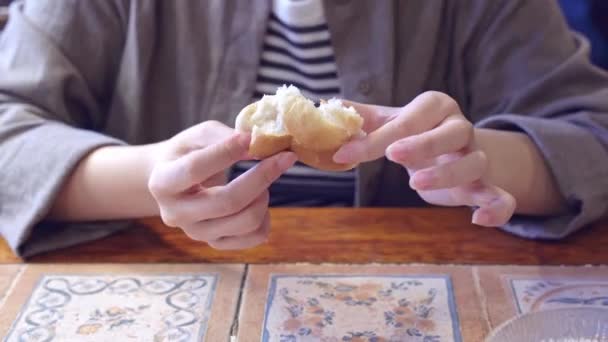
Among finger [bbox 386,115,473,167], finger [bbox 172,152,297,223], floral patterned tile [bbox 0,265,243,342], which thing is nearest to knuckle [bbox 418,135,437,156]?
finger [bbox 386,115,473,167]

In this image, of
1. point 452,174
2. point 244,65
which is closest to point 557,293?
point 452,174

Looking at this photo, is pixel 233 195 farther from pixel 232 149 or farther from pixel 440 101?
pixel 440 101

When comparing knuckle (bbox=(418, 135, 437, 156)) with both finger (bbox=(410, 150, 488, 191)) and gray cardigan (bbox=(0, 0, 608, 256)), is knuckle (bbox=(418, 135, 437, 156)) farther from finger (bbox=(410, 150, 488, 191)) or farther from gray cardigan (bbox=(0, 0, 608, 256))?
gray cardigan (bbox=(0, 0, 608, 256))

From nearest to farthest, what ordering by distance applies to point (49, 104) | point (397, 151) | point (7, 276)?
point (397, 151)
point (7, 276)
point (49, 104)

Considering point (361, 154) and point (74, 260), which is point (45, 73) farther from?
point (361, 154)

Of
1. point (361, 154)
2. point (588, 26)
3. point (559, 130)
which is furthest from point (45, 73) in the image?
point (588, 26)

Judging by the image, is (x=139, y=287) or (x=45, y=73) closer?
(x=139, y=287)

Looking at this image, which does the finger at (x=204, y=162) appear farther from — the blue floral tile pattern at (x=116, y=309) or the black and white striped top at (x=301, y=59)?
the black and white striped top at (x=301, y=59)
